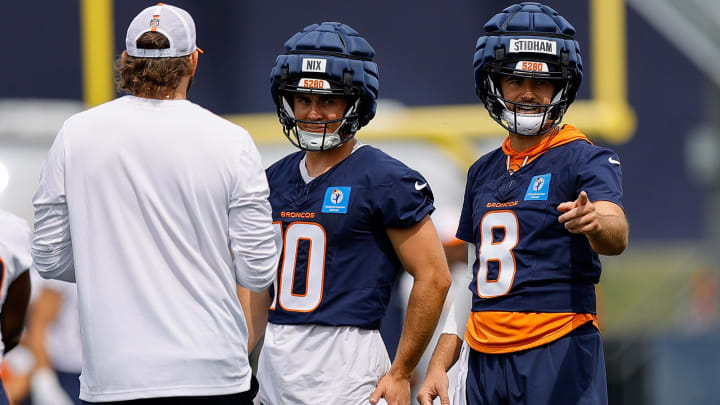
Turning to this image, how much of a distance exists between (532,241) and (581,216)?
0.33 meters

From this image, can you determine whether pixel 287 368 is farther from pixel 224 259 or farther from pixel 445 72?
pixel 445 72

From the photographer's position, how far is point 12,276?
128 inches

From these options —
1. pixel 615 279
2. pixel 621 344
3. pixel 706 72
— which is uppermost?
pixel 706 72

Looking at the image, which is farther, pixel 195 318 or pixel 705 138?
pixel 705 138

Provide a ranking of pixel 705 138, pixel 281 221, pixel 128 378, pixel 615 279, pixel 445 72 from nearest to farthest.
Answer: pixel 128 378 < pixel 281 221 < pixel 445 72 < pixel 705 138 < pixel 615 279

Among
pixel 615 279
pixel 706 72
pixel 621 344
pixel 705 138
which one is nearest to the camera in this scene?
pixel 621 344

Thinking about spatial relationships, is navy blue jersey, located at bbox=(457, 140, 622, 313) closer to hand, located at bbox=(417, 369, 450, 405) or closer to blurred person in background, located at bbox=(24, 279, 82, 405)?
hand, located at bbox=(417, 369, 450, 405)

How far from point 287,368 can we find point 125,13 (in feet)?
23.1

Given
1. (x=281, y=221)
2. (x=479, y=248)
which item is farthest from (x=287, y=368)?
(x=479, y=248)

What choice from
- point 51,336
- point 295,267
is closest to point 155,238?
point 295,267

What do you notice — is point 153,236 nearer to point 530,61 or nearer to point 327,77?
point 327,77

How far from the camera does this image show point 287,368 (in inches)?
126

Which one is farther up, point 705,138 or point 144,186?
point 144,186

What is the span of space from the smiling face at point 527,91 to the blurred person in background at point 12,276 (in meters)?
1.38
